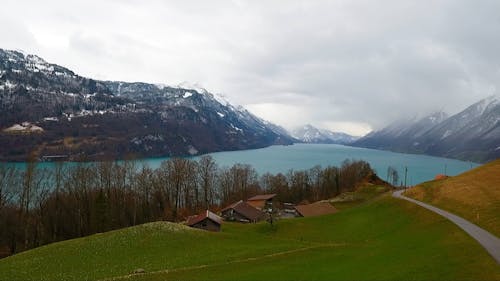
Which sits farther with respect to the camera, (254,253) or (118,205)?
(118,205)

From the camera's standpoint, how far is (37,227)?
87438 mm

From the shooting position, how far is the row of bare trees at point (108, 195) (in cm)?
8650

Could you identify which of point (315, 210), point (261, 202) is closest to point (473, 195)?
point (315, 210)

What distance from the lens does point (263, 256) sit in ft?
161

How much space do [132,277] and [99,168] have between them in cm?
7421

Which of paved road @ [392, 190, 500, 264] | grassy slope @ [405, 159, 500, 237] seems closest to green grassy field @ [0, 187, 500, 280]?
paved road @ [392, 190, 500, 264]

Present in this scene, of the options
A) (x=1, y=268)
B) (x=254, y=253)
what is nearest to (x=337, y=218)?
(x=254, y=253)

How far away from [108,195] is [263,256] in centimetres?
6548

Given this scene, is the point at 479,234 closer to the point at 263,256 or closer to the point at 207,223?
the point at 263,256

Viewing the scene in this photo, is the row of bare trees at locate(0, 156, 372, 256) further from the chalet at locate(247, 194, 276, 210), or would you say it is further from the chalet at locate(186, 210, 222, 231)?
the chalet at locate(186, 210, 222, 231)

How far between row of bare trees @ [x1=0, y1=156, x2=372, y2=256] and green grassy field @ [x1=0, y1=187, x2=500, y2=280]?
34.0 meters

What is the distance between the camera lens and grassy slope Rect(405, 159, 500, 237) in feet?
188

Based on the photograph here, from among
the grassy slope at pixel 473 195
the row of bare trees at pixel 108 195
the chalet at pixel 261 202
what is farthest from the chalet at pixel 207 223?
the grassy slope at pixel 473 195

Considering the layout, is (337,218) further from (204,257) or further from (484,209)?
(204,257)
